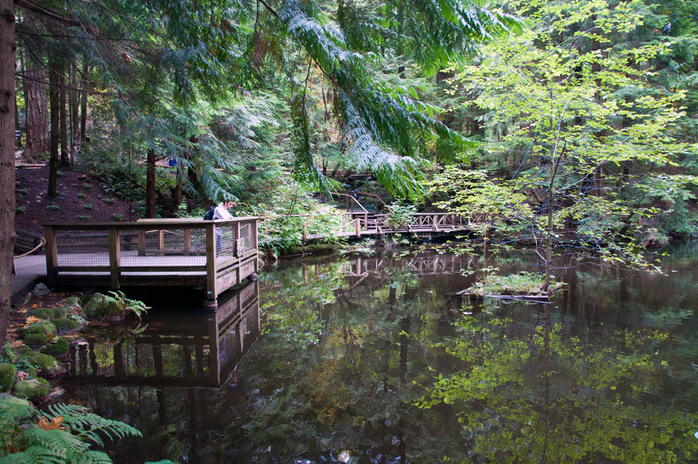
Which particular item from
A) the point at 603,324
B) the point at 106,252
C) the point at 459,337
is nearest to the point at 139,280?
the point at 106,252

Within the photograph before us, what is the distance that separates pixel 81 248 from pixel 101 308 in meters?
1.23

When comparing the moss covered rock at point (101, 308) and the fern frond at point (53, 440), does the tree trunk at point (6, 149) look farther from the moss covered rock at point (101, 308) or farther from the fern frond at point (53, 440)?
the moss covered rock at point (101, 308)

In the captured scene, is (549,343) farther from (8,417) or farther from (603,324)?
(8,417)

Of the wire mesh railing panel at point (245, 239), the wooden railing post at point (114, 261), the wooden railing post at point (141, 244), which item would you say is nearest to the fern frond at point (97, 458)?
the wooden railing post at point (114, 261)

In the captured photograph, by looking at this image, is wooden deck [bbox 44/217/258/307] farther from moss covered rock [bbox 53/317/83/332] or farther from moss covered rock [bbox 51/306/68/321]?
moss covered rock [bbox 53/317/83/332]

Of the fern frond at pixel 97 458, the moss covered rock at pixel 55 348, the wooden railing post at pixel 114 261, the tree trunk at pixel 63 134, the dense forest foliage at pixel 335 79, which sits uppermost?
the tree trunk at pixel 63 134

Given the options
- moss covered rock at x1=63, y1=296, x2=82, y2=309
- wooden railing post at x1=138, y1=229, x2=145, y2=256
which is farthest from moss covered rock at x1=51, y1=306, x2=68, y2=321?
wooden railing post at x1=138, y1=229, x2=145, y2=256

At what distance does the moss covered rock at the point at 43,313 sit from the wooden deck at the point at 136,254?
107 centimetres

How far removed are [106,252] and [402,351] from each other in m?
5.19

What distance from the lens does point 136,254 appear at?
650 centimetres

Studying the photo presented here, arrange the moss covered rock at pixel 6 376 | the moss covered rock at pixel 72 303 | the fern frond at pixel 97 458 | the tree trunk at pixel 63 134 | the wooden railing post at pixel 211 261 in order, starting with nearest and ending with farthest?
the fern frond at pixel 97 458 → the moss covered rock at pixel 6 376 → the moss covered rock at pixel 72 303 → the wooden railing post at pixel 211 261 → the tree trunk at pixel 63 134

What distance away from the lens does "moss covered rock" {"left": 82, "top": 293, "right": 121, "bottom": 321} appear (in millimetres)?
5672

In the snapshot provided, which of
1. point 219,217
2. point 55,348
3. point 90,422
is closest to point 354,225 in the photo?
point 219,217

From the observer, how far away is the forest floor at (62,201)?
10477mm
